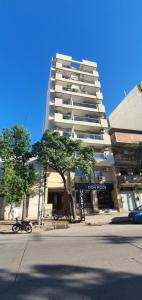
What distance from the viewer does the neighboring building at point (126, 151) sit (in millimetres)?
27641

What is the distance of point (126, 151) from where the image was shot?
102 feet

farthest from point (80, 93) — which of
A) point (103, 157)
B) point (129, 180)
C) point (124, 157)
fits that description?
point (129, 180)

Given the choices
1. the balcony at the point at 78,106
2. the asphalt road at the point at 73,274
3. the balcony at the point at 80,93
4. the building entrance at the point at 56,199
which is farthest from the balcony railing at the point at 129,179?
the asphalt road at the point at 73,274

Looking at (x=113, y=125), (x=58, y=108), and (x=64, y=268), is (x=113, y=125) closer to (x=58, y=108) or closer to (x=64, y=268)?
(x=58, y=108)

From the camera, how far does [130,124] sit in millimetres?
34438

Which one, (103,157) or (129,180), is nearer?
(129,180)

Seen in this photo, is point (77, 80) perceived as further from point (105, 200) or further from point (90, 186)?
point (105, 200)

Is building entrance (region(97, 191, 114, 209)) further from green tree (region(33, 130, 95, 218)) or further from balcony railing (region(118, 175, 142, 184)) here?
green tree (region(33, 130, 95, 218))

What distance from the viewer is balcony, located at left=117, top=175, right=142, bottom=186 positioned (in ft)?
90.0

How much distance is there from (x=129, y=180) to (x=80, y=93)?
56.7ft

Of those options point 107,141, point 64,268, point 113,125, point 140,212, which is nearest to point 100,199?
point 107,141

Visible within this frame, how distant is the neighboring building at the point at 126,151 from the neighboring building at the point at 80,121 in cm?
132

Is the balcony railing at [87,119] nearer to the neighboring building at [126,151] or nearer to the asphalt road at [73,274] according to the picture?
the neighboring building at [126,151]

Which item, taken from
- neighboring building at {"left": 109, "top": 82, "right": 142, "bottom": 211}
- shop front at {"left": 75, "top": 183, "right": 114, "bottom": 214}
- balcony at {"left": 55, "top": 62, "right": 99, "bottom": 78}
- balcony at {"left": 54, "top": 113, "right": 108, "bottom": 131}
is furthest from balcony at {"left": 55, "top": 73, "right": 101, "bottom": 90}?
shop front at {"left": 75, "top": 183, "right": 114, "bottom": 214}
